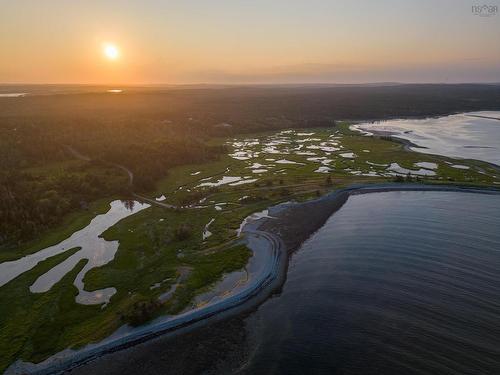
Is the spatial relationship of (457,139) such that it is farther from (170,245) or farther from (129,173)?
(170,245)

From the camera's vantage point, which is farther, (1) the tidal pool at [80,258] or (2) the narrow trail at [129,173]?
(2) the narrow trail at [129,173]

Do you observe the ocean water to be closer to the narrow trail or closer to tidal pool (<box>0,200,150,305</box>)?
tidal pool (<box>0,200,150,305</box>)

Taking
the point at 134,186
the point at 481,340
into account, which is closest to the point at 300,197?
the point at 134,186

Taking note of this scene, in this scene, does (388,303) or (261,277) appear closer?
(388,303)

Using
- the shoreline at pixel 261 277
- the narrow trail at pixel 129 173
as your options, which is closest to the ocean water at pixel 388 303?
the shoreline at pixel 261 277

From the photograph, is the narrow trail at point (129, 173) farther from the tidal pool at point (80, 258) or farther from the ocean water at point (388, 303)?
the ocean water at point (388, 303)

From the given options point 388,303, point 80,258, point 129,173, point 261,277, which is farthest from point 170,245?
point 129,173

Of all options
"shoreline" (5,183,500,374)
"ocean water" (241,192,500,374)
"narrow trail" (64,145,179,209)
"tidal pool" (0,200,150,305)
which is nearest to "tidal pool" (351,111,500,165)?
"shoreline" (5,183,500,374)
